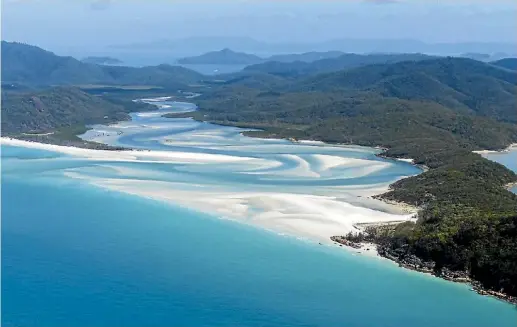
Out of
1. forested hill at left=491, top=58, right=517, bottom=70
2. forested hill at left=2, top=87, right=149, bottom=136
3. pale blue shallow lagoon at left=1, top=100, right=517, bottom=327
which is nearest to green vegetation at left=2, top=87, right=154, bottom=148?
forested hill at left=2, top=87, right=149, bottom=136

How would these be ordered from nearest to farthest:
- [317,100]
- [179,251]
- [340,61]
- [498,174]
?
[179,251]
[498,174]
[317,100]
[340,61]

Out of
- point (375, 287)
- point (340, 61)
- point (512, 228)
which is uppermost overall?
point (340, 61)

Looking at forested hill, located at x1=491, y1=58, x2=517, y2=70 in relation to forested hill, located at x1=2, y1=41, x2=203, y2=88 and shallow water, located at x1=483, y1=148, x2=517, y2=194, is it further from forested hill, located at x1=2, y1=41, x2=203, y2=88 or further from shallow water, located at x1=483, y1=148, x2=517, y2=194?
shallow water, located at x1=483, y1=148, x2=517, y2=194

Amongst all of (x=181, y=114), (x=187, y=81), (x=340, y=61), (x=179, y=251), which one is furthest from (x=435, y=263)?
(x=340, y=61)

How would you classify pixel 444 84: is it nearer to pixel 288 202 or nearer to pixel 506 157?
pixel 506 157

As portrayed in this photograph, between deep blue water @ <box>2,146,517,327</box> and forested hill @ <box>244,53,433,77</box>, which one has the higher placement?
forested hill @ <box>244,53,433,77</box>

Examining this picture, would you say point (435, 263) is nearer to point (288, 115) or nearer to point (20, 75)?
point (288, 115)
